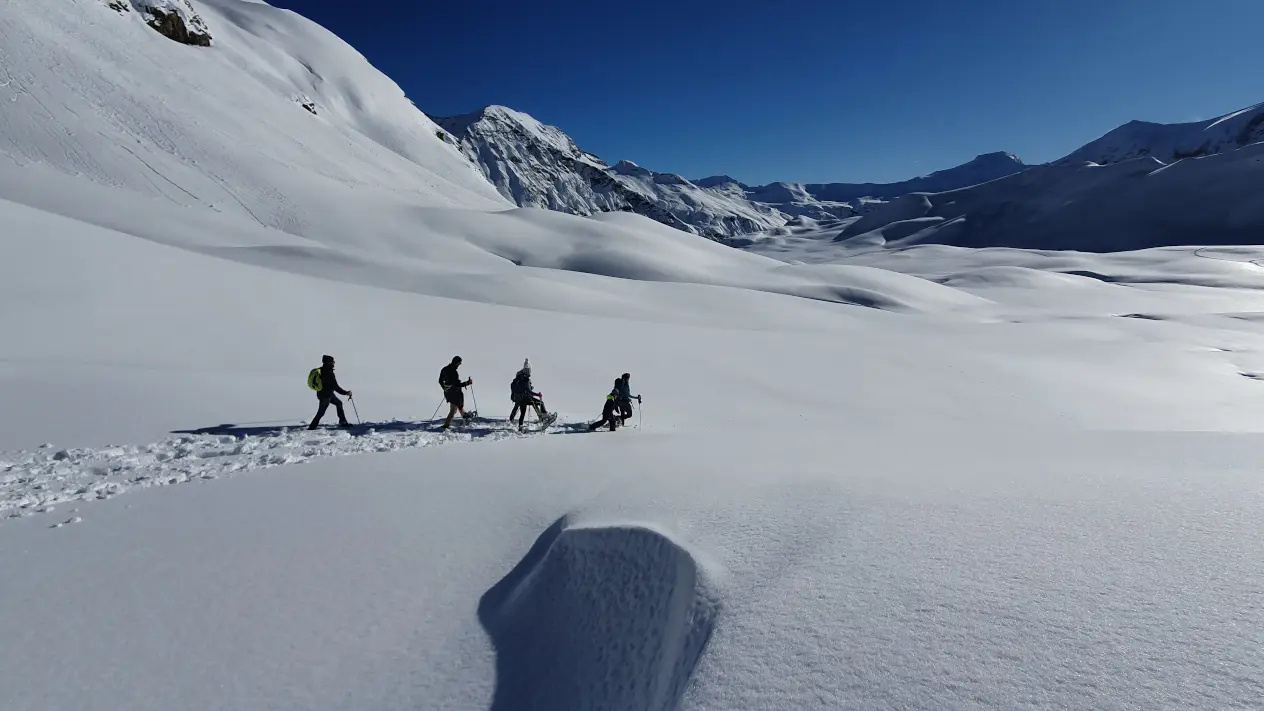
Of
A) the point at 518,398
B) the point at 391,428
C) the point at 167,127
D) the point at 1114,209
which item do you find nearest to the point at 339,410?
the point at 391,428

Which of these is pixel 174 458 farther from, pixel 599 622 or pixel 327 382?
pixel 599 622

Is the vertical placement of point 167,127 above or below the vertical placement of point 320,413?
above

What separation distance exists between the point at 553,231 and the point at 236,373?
41.9 m

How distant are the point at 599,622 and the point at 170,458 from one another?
733 centimetres

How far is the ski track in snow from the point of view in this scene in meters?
7.52

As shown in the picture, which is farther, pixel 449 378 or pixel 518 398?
pixel 518 398

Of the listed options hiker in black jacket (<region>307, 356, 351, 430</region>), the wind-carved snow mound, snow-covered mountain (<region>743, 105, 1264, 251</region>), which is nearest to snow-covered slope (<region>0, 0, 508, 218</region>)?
hiker in black jacket (<region>307, 356, 351, 430</region>)

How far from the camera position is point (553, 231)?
54.8 m

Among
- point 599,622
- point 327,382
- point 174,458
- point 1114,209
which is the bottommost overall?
point 599,622

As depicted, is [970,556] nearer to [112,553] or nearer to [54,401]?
[112,553]

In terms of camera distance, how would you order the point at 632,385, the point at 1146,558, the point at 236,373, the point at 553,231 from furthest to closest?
the point at 553,231 < the point at 632,385 < the point at 236,373 < the point at 1146,558

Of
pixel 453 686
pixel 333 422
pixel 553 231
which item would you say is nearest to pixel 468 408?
pixel 333 422

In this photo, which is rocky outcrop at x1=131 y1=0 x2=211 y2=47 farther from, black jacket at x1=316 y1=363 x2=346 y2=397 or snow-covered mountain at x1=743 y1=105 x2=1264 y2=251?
snow-covered mountain at x1=743 y1=105 x2=1264 y2=251

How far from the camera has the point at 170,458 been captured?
30.0 feet
